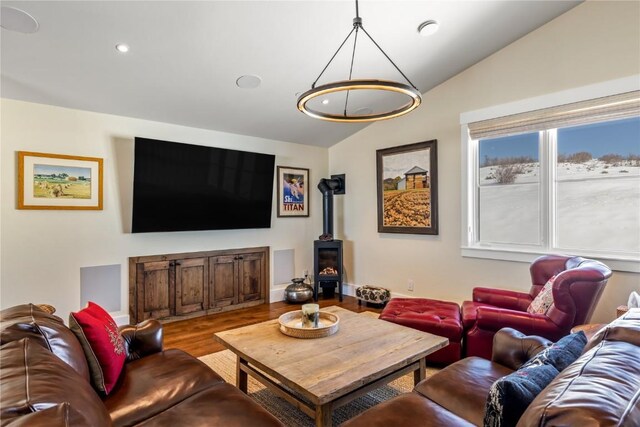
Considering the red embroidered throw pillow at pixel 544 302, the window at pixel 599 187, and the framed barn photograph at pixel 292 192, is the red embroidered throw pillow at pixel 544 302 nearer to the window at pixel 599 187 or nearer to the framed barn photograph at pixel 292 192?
the window at pixel 599 187

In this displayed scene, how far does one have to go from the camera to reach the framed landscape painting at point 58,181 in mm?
3271

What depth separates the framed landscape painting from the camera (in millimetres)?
3271

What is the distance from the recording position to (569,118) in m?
3.27

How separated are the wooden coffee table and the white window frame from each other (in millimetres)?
2030

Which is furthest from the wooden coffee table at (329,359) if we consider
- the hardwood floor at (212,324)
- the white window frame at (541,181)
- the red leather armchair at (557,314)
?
the white window frame at (541,181)

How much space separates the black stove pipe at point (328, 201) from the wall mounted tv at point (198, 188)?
92cm

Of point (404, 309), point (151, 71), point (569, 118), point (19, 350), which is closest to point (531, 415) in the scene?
point (19, 350)

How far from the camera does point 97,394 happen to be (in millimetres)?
1458

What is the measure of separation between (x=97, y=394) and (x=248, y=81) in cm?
312

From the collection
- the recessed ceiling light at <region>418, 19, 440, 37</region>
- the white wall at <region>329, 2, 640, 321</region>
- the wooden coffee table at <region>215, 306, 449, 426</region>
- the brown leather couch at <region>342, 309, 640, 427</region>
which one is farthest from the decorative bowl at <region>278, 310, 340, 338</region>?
the recessed ceiling light at <region>418, 19, 440, 37</region>

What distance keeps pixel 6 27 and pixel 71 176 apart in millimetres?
1500

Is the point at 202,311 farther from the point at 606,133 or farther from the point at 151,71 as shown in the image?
the point at 606,133

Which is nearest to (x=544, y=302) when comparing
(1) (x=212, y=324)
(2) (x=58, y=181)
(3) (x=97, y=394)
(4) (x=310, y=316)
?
(4) (x=310, y=316)

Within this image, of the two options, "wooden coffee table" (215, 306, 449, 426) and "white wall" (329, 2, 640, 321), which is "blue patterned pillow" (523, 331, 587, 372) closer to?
"wooden coffee table" (215, 306, 449, 426)
